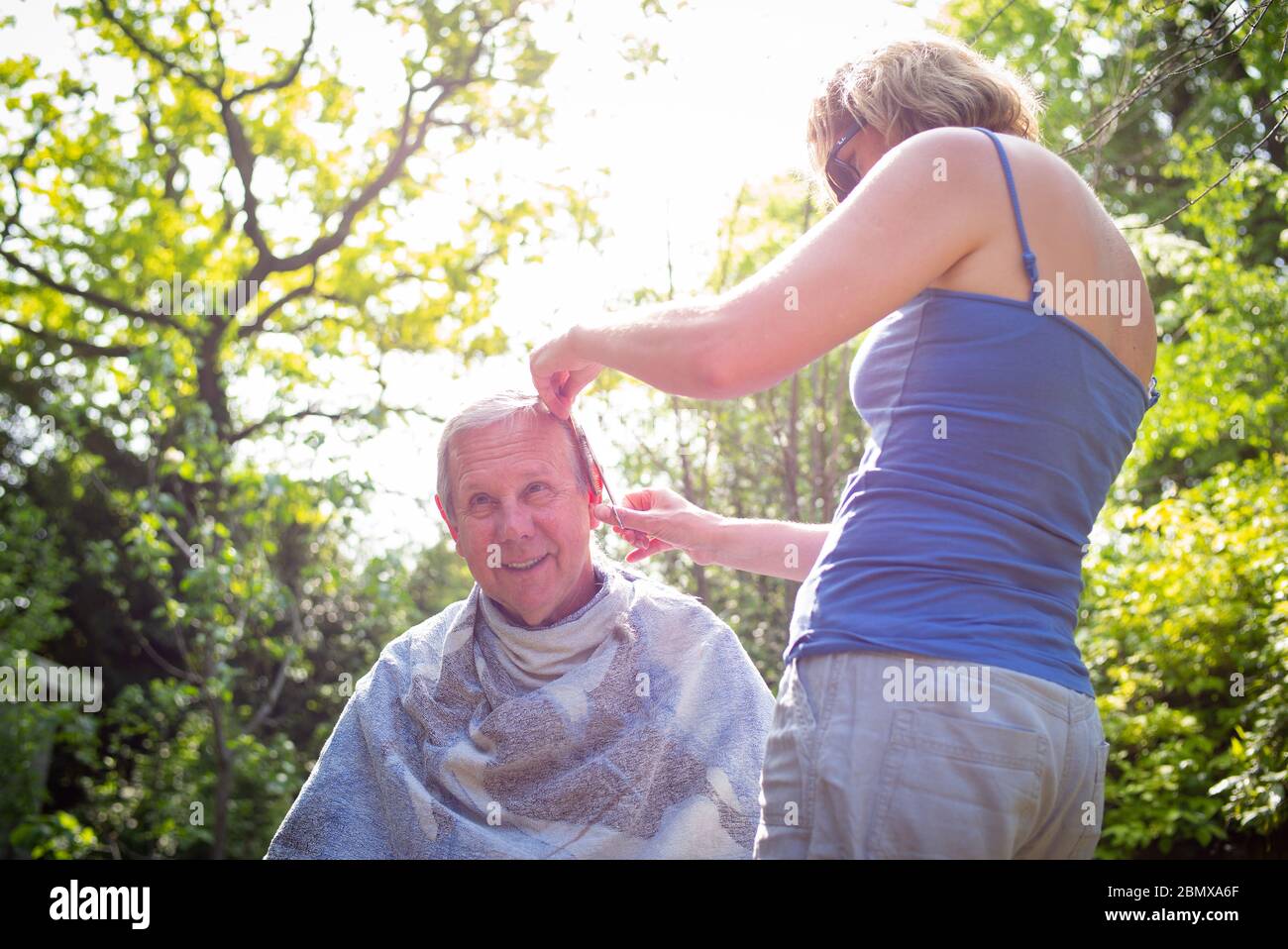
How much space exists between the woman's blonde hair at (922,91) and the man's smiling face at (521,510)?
122 cm

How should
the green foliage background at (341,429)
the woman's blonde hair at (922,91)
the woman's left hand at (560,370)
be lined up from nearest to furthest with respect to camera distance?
the woman's blonde hair at (922,91)
the woman's left hand at (560,370)
the green foliage background at (341,429)

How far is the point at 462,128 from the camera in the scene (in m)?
10.4

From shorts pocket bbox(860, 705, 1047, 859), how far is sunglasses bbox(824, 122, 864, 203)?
810 mm

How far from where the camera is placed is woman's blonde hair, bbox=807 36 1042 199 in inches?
66.7

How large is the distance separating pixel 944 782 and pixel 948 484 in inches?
14.4

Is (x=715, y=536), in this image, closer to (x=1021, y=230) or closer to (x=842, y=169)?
(x=842, y=169)

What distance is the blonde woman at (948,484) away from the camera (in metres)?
1.42

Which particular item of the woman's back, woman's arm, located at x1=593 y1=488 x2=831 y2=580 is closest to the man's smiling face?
woman's arm, located at x1=593 y1=488 x2=831 y2=580

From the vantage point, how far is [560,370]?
6.54ft

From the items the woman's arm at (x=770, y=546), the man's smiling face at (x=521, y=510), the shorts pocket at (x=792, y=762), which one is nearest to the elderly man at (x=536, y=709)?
the man's smiling face at (x=521, y=510)

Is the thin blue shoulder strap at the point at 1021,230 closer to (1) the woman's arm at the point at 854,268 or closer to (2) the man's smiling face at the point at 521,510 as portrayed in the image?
(1) the woman's arm at the point at 854,268

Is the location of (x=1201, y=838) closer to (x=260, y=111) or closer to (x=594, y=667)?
(x=594, y=667)

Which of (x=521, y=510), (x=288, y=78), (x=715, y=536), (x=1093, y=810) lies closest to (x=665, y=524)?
(x=715, y=536)

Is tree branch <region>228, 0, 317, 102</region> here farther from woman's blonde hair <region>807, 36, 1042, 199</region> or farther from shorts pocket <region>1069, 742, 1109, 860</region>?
shorts pocket <region>1069, 742, 1109, 860</region>
